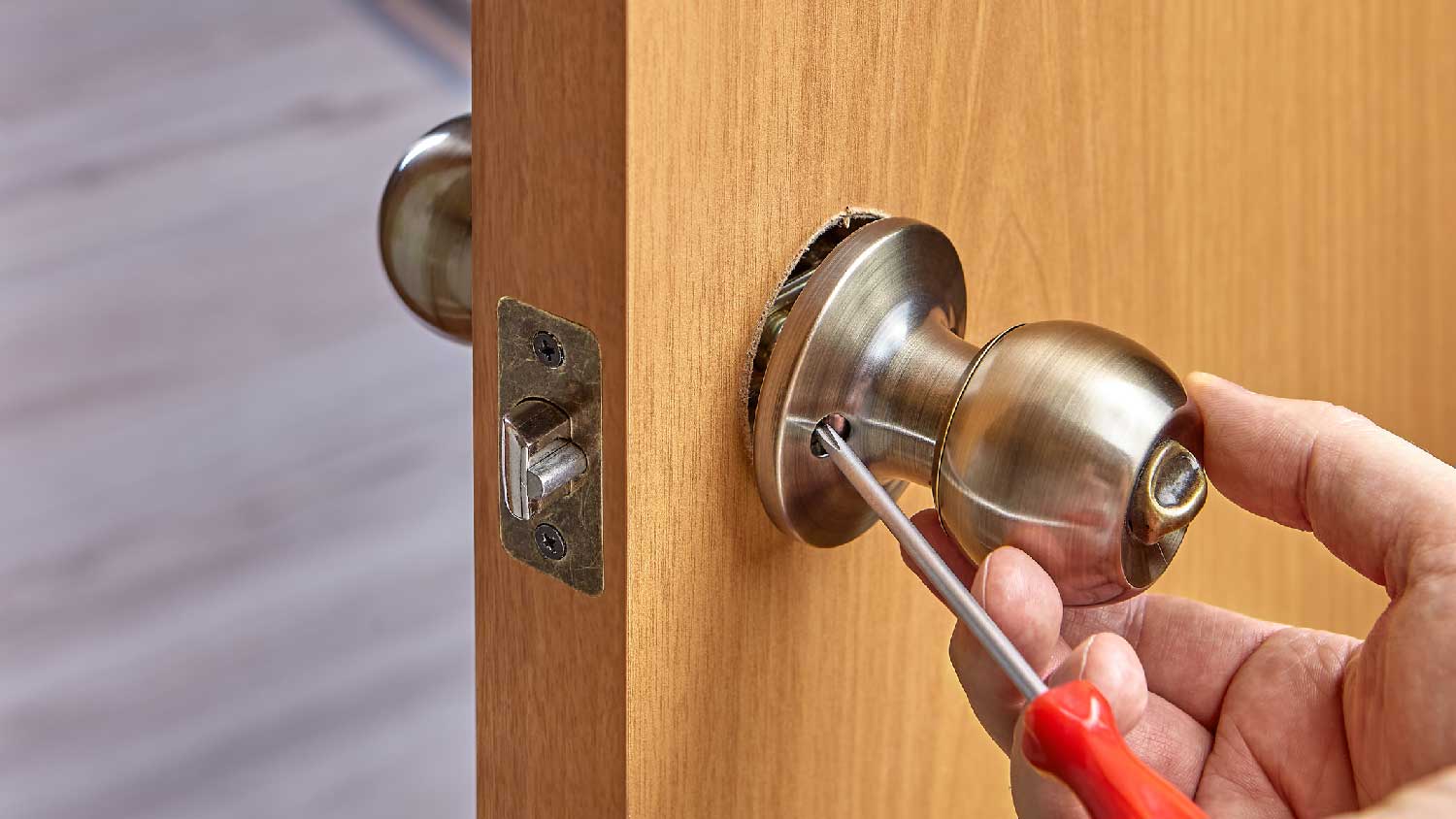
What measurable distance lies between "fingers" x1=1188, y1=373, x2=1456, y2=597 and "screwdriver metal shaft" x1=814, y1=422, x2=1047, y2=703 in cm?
8

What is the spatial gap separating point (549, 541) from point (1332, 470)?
161mm

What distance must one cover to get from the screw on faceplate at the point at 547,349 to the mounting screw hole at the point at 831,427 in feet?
0.16

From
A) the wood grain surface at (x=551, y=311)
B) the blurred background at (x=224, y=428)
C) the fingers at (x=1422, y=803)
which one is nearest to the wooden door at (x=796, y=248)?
the wood grain surface at (x=551, y=311)

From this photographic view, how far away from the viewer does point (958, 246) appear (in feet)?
1.10

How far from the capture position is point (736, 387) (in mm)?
280

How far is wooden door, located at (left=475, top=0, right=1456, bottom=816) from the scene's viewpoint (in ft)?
0.84

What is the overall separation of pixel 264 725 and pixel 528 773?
606 mm

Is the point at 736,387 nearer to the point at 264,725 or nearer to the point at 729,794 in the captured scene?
the point at 729,794

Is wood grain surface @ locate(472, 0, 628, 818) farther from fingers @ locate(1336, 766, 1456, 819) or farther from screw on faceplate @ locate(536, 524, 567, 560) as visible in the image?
fingers @ locate(1336, 766, 1456, 819)

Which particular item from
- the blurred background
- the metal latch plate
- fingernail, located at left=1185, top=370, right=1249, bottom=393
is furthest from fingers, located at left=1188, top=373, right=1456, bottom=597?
the blurred background

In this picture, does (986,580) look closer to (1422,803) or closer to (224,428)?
(1422,803)

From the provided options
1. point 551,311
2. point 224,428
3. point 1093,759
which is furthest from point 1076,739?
point 224,428

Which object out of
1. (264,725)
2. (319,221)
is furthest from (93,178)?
(264,725)

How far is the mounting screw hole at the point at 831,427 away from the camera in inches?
11.3
